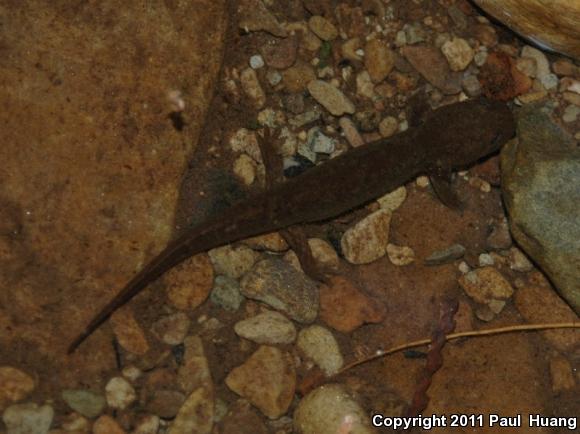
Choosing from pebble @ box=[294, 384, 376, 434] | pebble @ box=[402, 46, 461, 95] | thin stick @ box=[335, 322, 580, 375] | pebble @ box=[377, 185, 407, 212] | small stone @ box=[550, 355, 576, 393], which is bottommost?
small stone @ box=[550, 355, 576, 393]

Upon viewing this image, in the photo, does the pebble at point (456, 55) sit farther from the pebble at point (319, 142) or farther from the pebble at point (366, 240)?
the pebble at point (366, 240)

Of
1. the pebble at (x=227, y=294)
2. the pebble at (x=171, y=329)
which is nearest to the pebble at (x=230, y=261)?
the pebble at (x=227, y=294)

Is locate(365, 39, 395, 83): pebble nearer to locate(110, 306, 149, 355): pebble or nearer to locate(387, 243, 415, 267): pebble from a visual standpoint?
locate(387, 243, 415, 267): pebble

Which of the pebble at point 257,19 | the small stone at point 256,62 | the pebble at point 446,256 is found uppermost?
the pebble at point 257,19

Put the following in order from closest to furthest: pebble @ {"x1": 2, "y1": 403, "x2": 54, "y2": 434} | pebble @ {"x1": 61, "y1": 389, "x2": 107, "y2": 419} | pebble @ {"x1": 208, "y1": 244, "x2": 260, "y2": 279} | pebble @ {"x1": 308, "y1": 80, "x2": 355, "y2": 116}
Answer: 1. pebble @ {"x1": 2, "y1": 403, "x2": 54, "y2": 434}
2. pebble @ {"x1": 61, "y1": 389, "x2": 107, "y2": 419}
3. pebble @ {"x1": 208, "y1": 244, "x2": 260, "y2": 279}
4. pebble @ {"x1": 308, "y1": 80, "x2": 355, "y2": 116}
